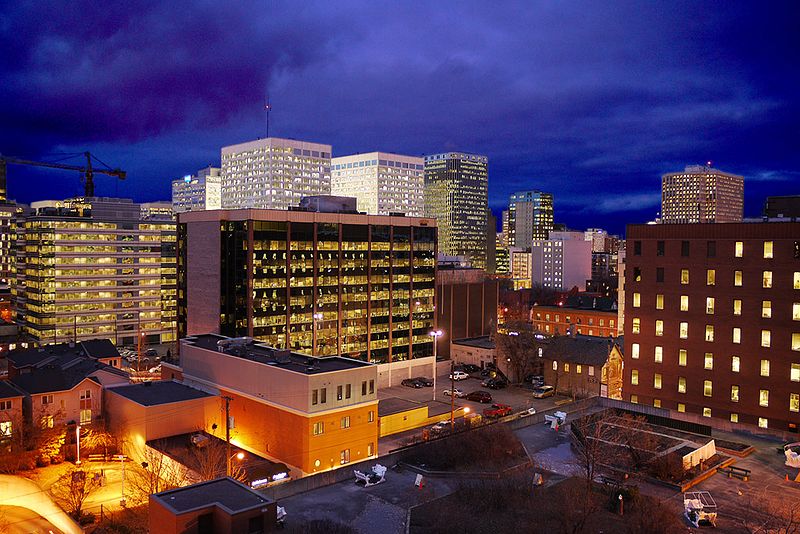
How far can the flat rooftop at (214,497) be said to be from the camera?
86.5ft

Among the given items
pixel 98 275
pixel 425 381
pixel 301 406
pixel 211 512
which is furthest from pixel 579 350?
pixel 98 275

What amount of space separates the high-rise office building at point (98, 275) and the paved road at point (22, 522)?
6910 centimetres

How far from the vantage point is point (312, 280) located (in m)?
84.1

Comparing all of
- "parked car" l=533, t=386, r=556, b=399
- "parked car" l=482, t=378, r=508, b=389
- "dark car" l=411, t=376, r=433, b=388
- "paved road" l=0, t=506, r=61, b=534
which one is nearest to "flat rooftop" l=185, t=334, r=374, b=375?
"paved road" l=0, t=506, r=61, b=534

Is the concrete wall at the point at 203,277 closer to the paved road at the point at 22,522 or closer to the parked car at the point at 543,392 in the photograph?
the paved road at the point at 22,522

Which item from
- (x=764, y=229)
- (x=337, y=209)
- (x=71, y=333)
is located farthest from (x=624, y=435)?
(x=71, y=333)

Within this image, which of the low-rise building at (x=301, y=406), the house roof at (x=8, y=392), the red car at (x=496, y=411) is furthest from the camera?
the red car at (x=496, y=411)

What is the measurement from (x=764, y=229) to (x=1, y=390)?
71936mm

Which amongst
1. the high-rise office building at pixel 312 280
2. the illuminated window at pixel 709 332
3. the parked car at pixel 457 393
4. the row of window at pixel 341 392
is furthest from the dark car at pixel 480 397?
the illuminated window at pixel 709 332

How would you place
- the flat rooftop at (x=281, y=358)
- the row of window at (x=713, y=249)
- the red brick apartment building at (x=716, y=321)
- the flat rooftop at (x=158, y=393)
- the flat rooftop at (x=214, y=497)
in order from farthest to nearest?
1. the row of window at (x=713, y=249)
2. the flat rooftop at (x=158, y=393)
3. the red brick apartment building at (x=716, y=321)
4. the flat rooftop at (x=281, y=358)
5. the flat rooftop at (x=214, y=497)

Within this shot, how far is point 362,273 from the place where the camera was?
292ft

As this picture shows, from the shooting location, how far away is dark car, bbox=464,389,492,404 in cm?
7562

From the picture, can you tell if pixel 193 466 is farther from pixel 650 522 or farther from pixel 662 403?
pixel 662 403

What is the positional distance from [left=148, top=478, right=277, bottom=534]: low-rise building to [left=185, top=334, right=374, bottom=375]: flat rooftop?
72.6ft
